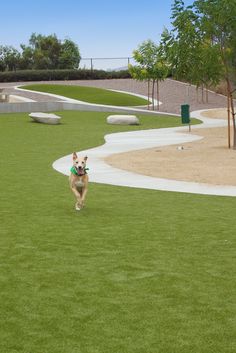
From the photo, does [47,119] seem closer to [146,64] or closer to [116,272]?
[146,64]

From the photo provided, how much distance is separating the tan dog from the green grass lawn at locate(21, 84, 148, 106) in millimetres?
40813

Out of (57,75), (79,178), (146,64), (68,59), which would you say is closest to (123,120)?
(146,64)

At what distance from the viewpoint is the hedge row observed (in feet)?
225

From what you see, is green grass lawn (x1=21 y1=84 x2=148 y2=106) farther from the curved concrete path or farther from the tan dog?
the tan dog

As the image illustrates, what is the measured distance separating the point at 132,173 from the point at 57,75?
55.3m

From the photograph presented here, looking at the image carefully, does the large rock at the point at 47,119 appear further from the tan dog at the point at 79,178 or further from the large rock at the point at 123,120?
the tan dog at the point at 79,178

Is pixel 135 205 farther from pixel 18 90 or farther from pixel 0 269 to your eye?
pixel 18 90

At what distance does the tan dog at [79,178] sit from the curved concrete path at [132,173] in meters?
3.47

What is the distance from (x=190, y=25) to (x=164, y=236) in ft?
55.8

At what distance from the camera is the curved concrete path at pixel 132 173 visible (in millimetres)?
14477

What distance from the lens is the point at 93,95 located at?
55.5m

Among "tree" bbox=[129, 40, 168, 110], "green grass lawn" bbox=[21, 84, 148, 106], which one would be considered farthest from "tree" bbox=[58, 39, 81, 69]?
"tree" bbox=[129, 40, 168, 110]

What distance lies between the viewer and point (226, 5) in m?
24.1

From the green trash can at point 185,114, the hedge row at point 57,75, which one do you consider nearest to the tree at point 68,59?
the hedge row at point 57,75
